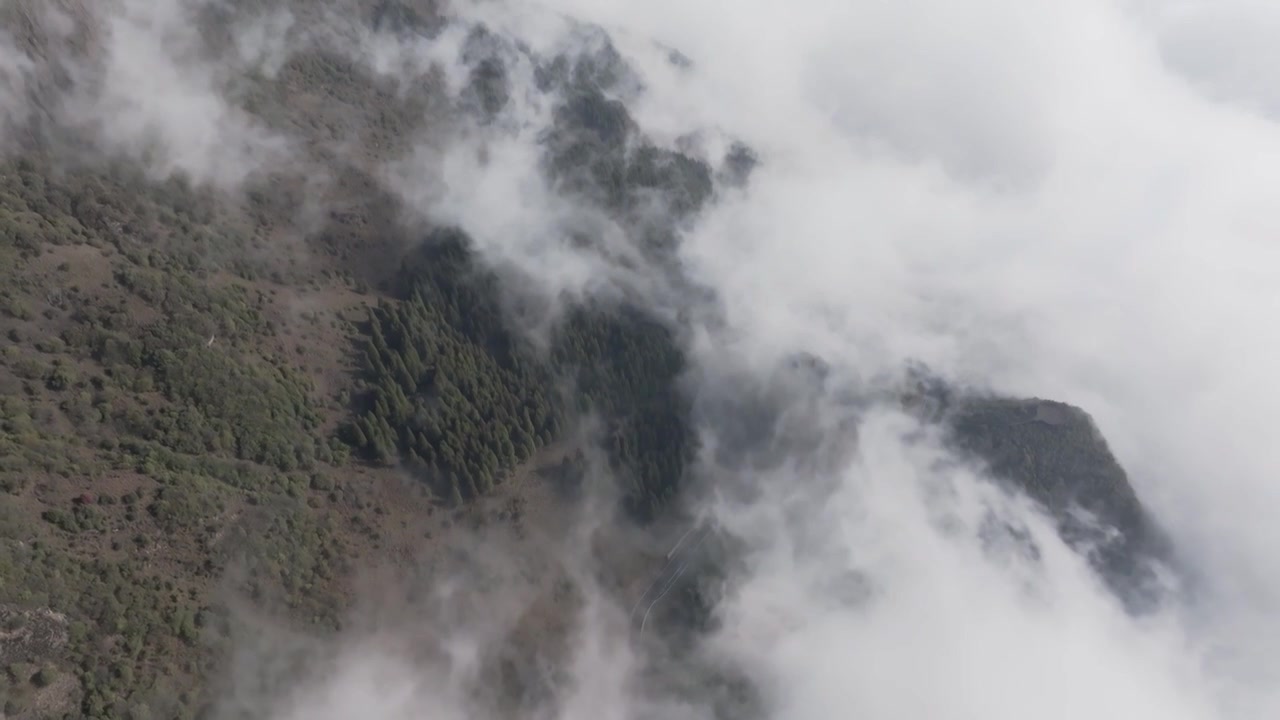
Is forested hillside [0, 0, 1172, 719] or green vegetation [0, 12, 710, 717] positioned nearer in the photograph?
forested hillside [0, 0, 1172, 719]

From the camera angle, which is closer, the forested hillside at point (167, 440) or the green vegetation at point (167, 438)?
the forested hillside at point (167, 440)

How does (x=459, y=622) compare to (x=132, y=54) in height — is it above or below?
below

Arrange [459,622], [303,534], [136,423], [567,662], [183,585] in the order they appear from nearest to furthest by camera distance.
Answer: [183,585]
[136,423]
[303,534]
[459,622]
[567,662]

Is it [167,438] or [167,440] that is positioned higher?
[167,438]

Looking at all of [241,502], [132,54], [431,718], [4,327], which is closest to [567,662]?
[431,718]

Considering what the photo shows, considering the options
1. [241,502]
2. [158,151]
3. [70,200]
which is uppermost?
[158,151]

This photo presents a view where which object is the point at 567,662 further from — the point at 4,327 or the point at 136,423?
the point at 4,327

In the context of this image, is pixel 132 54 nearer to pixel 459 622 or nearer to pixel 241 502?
pixel 241 502

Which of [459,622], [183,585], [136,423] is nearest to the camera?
[183,585]

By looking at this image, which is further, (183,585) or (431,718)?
(431,718)

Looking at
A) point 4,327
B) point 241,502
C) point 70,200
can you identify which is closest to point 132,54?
point 70,200
